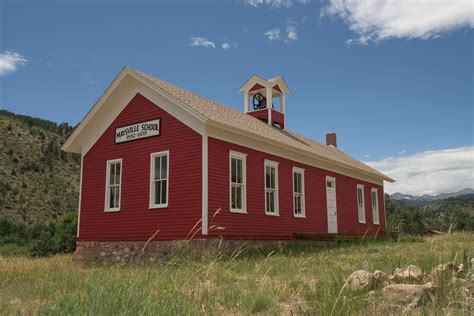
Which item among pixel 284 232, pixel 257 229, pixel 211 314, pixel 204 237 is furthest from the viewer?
pixel 284 232

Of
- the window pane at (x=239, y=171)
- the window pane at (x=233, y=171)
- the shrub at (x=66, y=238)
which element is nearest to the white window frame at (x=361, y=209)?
the window pane at (x=239, y=171)

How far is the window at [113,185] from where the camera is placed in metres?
17.1

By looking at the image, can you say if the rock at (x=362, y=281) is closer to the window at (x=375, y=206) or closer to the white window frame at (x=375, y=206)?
the white window frame at (x=375, y=206)

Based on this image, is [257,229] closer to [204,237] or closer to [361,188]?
[204,237]

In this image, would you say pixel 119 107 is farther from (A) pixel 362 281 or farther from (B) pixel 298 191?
(A) pixel 362 281

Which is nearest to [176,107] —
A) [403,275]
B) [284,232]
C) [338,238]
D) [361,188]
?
[284,232]

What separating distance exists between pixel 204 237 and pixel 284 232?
489 cm

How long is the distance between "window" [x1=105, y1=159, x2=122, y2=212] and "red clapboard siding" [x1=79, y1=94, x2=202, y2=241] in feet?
0.66

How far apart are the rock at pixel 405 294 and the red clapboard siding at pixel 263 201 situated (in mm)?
5747

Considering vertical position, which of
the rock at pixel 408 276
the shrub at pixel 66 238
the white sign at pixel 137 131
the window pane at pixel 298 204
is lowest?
the rock at pixel 408 276

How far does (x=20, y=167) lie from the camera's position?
5128 cm

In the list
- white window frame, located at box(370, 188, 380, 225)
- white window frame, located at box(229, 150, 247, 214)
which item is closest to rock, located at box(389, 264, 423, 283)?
white window frame, located at box(229, 150, 247, 214)

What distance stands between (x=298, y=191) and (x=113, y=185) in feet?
25.4

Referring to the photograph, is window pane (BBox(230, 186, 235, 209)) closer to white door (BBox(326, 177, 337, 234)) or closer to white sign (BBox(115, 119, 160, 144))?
white sign (BBox(115, 119, 160, 144))
